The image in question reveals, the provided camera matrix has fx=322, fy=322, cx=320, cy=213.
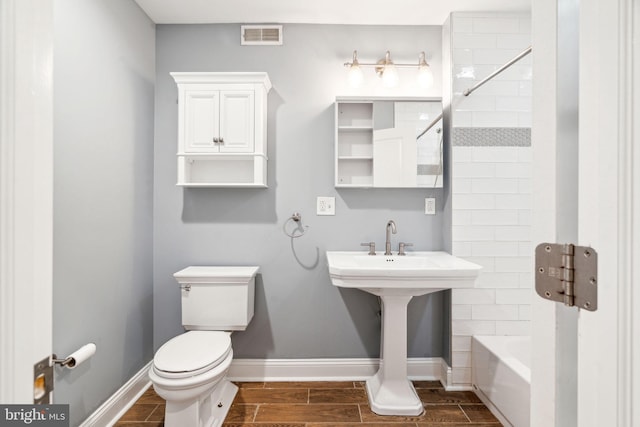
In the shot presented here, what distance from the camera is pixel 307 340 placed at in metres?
2.28

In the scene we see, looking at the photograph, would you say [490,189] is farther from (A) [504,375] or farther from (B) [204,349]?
(B) [204,349]

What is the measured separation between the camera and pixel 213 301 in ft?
6.59

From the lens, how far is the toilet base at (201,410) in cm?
154

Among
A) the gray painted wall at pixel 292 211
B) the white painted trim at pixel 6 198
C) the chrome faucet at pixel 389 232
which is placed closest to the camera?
the white painted trim at pixel 6 198

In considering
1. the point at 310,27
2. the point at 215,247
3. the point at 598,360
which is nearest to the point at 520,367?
the point at 598,360

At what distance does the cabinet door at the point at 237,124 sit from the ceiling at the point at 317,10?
0.59m

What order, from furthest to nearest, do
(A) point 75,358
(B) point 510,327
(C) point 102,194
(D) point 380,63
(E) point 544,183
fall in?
(D) point 380,63 < (B) point 510,327 < (C) point 102,194 < (A) point 75,358 < (E) point 544,183

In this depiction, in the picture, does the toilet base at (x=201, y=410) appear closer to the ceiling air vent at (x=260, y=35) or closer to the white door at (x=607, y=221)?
the white door at (x=607, y=221)

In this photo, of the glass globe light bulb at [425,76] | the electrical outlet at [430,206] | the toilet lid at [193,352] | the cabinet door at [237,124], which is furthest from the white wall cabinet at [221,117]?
the electrical outlet at [430,206]

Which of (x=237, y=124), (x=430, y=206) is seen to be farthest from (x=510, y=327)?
(x=237, y=124)

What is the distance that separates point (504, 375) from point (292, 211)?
1584mm

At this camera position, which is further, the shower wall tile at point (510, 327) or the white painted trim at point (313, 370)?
the white painted trim at point (313, 370)

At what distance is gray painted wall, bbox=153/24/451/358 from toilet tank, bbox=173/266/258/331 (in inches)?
10.5

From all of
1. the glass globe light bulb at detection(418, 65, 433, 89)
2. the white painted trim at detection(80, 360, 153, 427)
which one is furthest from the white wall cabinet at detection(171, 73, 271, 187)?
the white painted trim at detection(80, 360, 153, 427)
